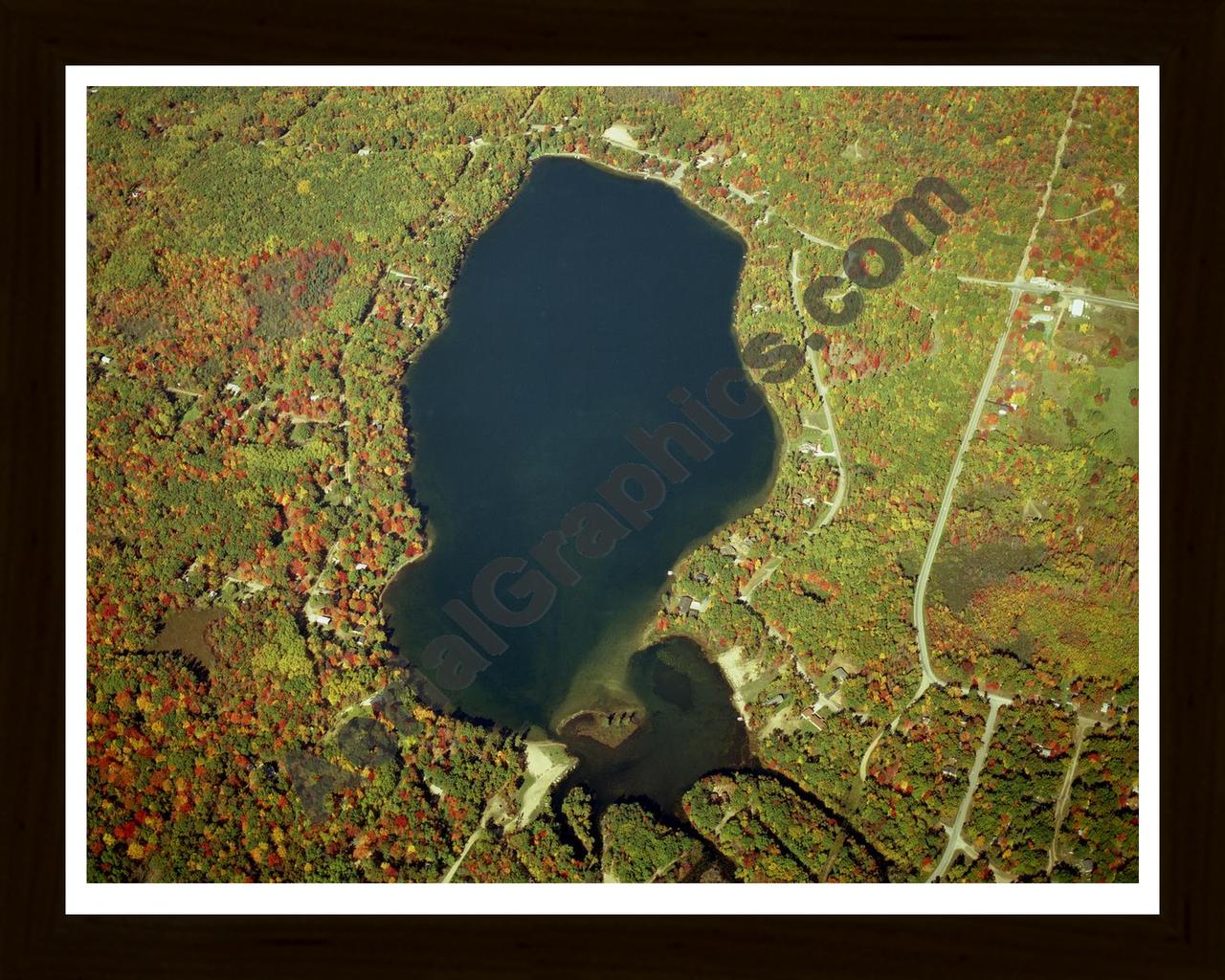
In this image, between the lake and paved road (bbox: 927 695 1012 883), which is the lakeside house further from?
paved road (bbox: 927 695 1012 883)

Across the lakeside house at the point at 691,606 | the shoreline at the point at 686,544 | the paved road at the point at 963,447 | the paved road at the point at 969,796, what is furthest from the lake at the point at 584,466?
the paved road at the point at 969,796

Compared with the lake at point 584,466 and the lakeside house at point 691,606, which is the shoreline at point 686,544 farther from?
the lakeside house at point 691,606

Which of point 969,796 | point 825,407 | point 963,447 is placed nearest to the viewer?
point 969,796

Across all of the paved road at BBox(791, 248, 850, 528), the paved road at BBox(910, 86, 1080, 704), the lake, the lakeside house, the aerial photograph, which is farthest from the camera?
the paved road at BBox(791, 248, 850, 528)

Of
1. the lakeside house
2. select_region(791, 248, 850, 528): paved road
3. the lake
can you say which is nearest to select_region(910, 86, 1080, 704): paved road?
select_region(791, 248, 850, 528): paved road

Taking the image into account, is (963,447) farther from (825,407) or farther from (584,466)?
(584,466)

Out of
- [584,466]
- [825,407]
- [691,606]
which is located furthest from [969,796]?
[584,466]
